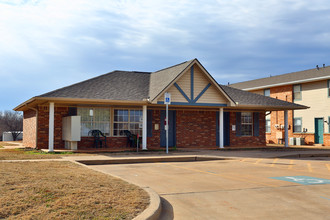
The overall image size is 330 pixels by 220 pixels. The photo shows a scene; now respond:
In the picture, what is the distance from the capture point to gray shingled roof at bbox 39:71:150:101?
20.2 meters

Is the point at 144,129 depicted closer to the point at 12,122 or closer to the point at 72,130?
the point at 72,130

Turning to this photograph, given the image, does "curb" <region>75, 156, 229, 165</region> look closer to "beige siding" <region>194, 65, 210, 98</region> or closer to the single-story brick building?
the single-story brick building

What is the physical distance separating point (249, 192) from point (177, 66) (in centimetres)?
1617

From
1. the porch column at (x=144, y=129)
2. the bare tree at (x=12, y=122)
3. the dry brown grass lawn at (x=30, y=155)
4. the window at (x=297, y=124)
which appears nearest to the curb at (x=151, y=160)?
the dry brown grass lawn at (x=30, y=155)

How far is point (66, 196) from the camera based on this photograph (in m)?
6.89

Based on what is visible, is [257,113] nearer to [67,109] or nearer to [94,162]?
[67,109]

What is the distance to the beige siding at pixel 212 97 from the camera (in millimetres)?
22353

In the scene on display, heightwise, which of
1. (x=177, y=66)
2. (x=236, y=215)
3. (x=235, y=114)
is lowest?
(x=236, y=215)

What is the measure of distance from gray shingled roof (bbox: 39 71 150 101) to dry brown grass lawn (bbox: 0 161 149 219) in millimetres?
11480

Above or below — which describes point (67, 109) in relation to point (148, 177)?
above

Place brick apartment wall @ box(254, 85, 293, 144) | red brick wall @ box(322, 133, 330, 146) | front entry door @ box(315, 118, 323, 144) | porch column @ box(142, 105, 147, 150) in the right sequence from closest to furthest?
porch column @ box(142, 105, 147, 150), red brick wall @ box(322, 133, 330, 146), front entry door @ box(315, 118, 323, 144), brick apartment wall @ box(254, 85, 293, 144)

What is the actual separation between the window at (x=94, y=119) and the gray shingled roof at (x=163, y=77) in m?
3.12

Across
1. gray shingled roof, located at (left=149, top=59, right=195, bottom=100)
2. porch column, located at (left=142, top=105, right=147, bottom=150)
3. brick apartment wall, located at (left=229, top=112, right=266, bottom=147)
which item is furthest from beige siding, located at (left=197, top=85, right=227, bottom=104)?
porch column, located at (left=142, top=105, right=147, bottom=150)

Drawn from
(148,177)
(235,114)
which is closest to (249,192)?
(148,177)
